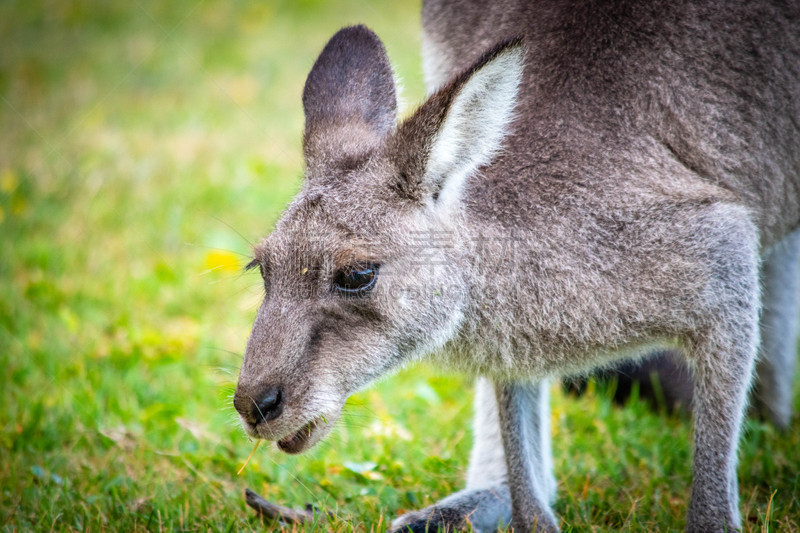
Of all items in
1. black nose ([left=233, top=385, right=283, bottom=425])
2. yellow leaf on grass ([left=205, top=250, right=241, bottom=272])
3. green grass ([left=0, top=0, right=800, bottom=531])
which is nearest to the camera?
black nose ([left=233, top=385, right=283, bottom=425])

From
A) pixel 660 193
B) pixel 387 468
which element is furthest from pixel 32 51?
pixel 660 193

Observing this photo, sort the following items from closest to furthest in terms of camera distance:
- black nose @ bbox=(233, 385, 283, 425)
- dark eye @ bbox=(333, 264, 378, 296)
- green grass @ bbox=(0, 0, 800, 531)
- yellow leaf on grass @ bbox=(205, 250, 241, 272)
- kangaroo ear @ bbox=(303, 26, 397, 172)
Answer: black nose @ bbox=(233, 385, 283, 425), dark eye @ bbox=(333, 264, 378, 296), kangaroo ear @ bbox=(303, 26, 397, 172), green grass @ bbox=(0, 0, 800, 531), yellow leaf on grass @ bbox=(205, 250, 241, 272)

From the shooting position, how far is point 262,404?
3.03 m

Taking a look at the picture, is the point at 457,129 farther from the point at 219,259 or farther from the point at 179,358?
the point at 219,259

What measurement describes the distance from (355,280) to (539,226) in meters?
0.81

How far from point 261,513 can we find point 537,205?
67.9 inches

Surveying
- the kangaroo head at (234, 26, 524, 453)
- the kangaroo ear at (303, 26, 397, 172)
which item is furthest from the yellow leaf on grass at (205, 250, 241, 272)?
the kangaroo head at (234, 26, 524, 453)

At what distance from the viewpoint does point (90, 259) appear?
6395 millimetres

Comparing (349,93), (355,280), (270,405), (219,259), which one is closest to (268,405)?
(270,405)

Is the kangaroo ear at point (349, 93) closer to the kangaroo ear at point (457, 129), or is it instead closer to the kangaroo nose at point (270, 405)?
the kangaroo ear at point (457, 129)

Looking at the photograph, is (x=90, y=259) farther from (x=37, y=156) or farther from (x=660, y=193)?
(x=660, y=193)

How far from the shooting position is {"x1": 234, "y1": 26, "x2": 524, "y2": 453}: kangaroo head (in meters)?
3.08

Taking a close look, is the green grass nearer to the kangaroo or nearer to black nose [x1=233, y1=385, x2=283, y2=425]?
black nose [x1=233, y1=385, x2=283, y2=425]

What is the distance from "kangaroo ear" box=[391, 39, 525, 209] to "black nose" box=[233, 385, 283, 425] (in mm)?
928
